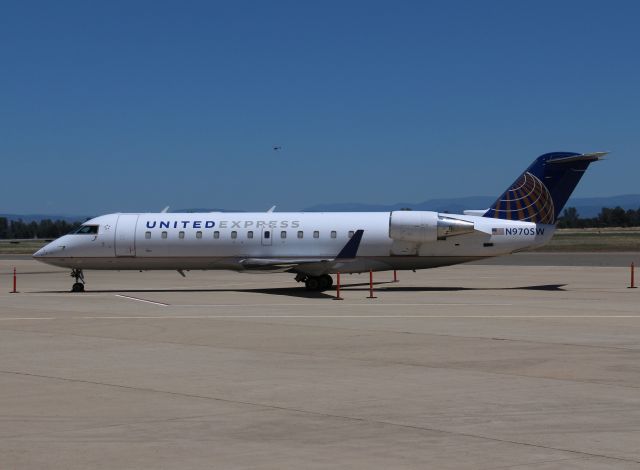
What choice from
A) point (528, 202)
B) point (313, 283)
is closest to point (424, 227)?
point (528, 202)

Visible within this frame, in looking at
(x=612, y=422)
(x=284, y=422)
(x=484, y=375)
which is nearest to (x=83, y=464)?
(x=284, y=422)

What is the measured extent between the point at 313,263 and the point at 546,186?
29.1 feet

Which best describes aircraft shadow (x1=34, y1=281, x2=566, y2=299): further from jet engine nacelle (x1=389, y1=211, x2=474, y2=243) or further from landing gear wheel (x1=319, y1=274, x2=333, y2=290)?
jet engine nacelle (x1=389, y1=211, x2=474, y2=243)

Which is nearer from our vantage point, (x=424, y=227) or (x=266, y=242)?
(x=424, y=227)

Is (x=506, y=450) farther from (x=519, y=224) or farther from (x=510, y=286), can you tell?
(x=510, y=286)

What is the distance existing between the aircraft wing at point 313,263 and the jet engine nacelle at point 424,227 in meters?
1.43

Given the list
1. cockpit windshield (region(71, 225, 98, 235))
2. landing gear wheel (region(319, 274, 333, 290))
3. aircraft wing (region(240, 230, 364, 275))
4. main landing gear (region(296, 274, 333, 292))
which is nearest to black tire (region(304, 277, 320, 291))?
main landing gear (region(296, 274, 333, 292))

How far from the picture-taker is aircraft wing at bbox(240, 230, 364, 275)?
1227 inches

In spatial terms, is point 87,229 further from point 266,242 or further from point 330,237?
point 330,237

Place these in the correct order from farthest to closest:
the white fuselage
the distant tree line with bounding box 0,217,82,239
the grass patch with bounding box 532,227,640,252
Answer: the distant tree line with bounding box 0,217,82,239
the grass patch with bounding box 532,227,640,252
the white fuselage

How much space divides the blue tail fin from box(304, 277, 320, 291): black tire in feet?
22.9

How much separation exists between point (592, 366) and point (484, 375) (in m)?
1.95

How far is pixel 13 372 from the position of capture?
13.8 m

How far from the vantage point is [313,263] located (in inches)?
1247
